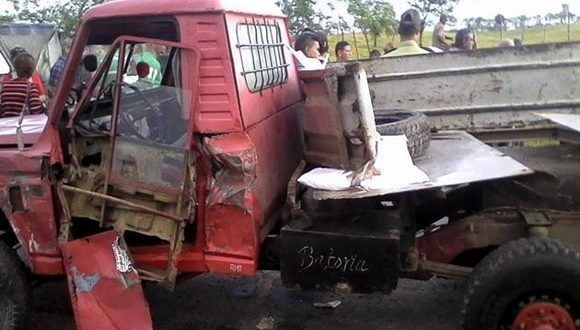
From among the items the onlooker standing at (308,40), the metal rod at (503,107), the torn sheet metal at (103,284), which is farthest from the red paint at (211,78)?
the onlooker standing at (308,40)

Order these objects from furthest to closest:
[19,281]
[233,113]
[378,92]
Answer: [378,92]
[19,281]
[233,113]

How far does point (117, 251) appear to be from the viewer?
Answer: 3639mm

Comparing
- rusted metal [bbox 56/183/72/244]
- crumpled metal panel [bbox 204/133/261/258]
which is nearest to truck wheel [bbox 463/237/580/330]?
crumpled metal panel [bbox 204/133/261/258]

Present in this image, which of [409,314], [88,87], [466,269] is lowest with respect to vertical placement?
[409,314]

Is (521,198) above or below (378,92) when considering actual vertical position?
below

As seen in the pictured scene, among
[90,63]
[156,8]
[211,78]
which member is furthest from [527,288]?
[90,63]

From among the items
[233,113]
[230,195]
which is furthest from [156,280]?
[233,113]

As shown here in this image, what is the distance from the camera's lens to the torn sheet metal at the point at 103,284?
360cm

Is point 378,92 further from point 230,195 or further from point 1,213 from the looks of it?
point 1,213

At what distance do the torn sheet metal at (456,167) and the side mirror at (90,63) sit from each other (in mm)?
1475

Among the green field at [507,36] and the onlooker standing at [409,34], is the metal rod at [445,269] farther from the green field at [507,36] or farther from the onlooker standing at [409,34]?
the green field at [507,36]

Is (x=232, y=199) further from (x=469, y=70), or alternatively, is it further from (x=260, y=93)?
(x=469, y=70)

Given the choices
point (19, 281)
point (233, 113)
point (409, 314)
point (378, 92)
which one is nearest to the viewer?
point (233, 113)

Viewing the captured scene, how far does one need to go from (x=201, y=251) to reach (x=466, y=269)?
1.47 metres
